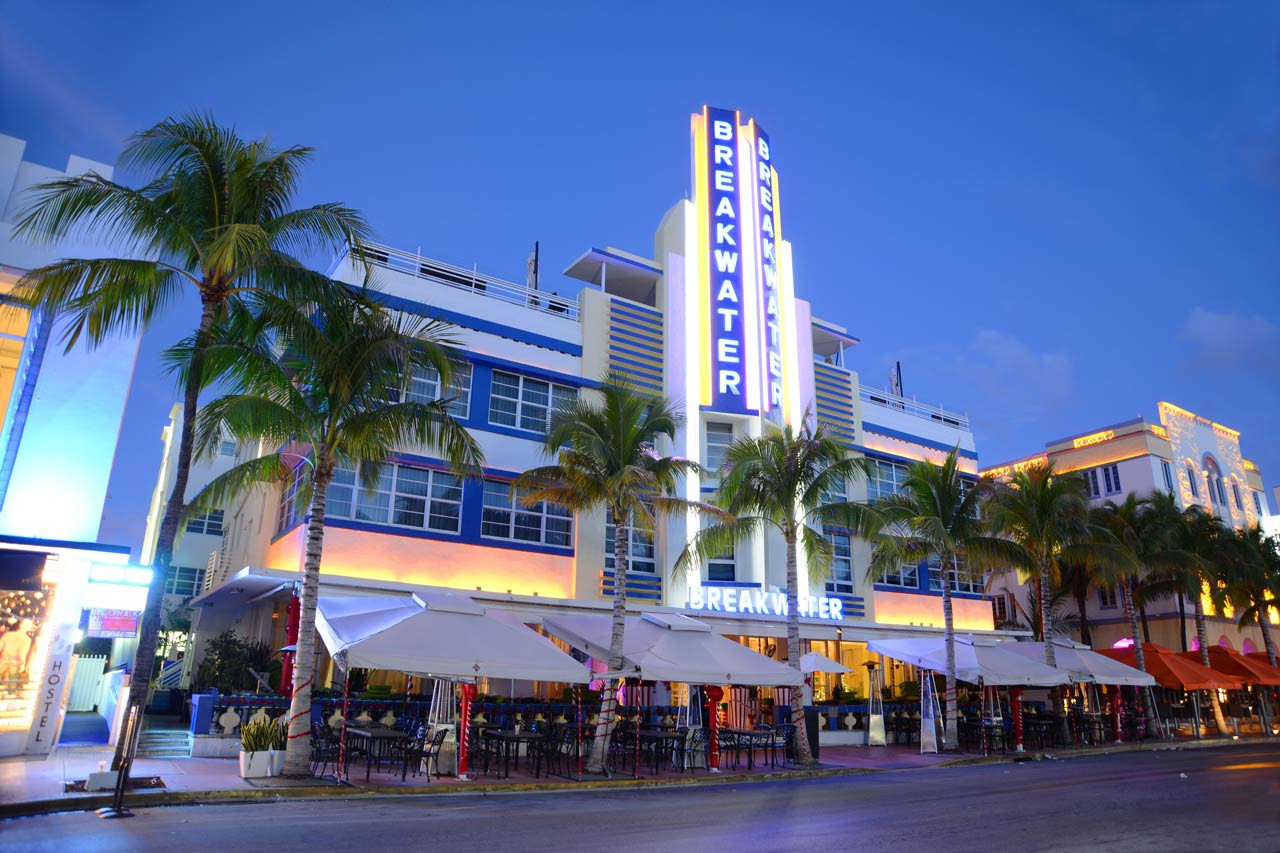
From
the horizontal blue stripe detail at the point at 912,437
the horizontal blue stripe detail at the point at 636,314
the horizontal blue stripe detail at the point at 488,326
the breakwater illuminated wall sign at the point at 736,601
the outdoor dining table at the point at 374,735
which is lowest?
the outdoor dining table at the point at 374,735

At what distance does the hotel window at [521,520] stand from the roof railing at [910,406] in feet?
52.3

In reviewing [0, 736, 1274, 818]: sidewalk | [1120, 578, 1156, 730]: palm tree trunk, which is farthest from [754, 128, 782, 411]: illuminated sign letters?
[1120, 578, 1156, 730]: palm tree trunk

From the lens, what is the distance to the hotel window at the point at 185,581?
4116 centimetres

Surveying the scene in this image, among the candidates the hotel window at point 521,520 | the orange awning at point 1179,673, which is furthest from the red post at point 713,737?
the orange awning at point 1179,673

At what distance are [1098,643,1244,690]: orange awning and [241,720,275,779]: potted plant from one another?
99.3ft

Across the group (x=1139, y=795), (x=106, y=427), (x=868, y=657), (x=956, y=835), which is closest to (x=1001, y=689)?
(x=868, y=657)

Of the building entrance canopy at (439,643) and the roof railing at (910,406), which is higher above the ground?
the roof railing at (910,406)

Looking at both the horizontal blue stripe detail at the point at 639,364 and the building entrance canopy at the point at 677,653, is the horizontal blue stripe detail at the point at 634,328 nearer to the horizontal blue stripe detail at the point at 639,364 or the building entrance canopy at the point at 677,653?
the horizontal blue stripe detail at the point at 639,364

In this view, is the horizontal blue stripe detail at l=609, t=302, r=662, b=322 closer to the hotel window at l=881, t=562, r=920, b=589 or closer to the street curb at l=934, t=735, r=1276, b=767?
the hotel window at l=881, t=562, r=920, b=589

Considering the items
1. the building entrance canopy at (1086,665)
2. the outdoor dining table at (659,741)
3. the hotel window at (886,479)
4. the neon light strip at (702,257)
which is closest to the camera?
the outdoor dining table at (659,741)

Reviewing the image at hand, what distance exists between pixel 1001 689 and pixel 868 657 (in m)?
5.79

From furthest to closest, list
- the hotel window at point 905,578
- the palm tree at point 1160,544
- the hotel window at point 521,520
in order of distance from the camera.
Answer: the hotel window at point 905,578 < the palm tree at point 1160,544 < the hotel window at point 521,520

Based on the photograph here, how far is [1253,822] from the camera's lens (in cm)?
1157

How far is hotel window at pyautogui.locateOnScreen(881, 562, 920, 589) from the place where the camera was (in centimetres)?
3600
